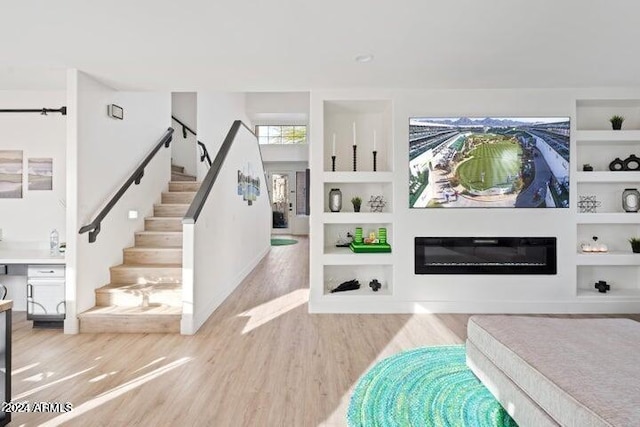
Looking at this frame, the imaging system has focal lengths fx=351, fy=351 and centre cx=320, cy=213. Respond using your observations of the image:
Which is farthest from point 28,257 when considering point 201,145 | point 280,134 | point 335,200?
point 280,134

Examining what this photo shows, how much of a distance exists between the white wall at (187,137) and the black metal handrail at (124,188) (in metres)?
1.77

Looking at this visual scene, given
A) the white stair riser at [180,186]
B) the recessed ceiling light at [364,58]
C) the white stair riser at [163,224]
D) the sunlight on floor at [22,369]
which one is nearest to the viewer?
the sunlight on floor at [22,369]

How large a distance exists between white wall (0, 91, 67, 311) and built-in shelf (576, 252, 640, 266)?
19.8 feet

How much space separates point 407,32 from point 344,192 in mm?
2194

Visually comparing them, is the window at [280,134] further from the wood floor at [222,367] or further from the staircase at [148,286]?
the wood floor at [222,367]

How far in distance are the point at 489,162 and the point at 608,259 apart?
173 centimetres

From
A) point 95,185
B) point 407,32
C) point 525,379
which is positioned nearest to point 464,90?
point 407,32

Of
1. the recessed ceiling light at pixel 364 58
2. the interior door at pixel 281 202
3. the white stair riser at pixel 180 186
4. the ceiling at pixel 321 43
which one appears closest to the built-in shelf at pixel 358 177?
the ceiling at pixel 321 43

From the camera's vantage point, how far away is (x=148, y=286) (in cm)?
387

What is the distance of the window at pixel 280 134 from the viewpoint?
12359 mm

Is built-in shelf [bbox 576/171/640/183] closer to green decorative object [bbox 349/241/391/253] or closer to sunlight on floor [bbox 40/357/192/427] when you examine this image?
green decorative object [bbox 349/241/391/253]

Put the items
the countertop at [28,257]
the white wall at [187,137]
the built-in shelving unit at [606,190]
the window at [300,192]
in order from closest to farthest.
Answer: the countertop at [28,257]
the built-in shelving unit at [606,190]
the white wall at [187,137]
the window at [300,192]

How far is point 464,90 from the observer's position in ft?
13.1

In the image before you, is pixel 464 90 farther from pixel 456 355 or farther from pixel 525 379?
pixel 525 379
